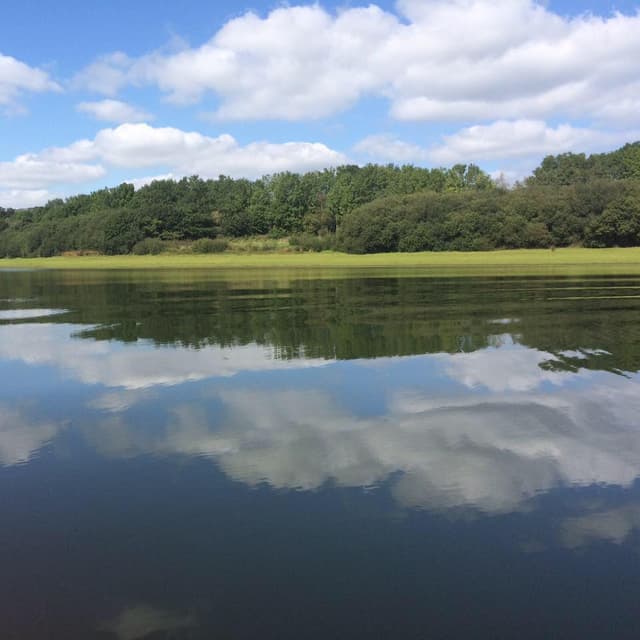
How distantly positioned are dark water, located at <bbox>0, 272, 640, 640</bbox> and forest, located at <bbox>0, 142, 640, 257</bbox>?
88.6 meters

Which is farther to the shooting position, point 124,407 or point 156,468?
point 124,407

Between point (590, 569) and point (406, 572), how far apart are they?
1708mm

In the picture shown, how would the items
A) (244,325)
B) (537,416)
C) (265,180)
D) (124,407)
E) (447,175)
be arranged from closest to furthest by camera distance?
1. (537,416)
2. (124,407)
3. (244,325)
4. (447,175)
5. (265,180)

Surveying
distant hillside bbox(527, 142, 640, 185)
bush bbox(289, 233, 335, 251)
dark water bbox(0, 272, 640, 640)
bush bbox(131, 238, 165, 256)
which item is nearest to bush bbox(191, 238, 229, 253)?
bush bbox(131, 238, 165, 256)

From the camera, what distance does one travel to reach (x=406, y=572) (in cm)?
615

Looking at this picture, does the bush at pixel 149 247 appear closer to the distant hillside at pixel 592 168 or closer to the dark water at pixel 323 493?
the distant hillside at pixel 592 168

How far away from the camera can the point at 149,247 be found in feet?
433

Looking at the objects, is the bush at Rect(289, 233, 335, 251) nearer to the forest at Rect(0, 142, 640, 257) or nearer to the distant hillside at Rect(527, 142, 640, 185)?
the forest at Rect(0, 142, 640, 257)

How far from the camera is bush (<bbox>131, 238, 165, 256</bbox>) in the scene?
13138cm

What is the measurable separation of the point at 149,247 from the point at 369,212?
45539 millimetres

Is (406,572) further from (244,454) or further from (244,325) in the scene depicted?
(244,325)

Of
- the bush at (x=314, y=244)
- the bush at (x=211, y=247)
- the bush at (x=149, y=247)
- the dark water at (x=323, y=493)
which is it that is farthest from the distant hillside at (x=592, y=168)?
the dark water at (x=323, y=493)

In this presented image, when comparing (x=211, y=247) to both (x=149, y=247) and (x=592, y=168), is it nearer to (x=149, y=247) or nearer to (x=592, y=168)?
(x=149, y=247)

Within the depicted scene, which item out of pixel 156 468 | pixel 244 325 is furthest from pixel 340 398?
pixel 244 325
